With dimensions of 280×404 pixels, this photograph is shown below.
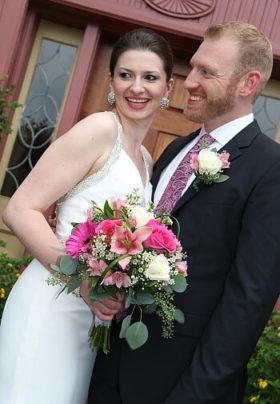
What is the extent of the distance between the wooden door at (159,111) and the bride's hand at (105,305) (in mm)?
3217

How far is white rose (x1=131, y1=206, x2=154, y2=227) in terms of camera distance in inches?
80.0

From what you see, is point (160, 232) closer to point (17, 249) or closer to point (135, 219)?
point (135, 219)

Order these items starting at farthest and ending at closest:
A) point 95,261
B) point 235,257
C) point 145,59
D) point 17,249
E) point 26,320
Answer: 1. point 17,249
2. point 145,59
3. point 26,320
4. point 235,257
5. point 95,261

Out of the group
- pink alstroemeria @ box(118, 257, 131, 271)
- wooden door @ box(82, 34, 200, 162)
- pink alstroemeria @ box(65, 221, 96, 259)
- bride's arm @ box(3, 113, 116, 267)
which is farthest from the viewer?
wooden door @ box(82, 34, 200, 162)

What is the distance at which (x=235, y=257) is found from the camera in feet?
7.36

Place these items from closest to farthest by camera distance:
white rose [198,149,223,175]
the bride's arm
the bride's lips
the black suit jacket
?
the black suit jacket < white rose [198,149,223,175] < the bride's arm < the bride's lips

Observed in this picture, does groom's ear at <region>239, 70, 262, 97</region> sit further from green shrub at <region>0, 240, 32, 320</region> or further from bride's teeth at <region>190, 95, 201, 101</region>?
green shrub at <region>0, 240, 32, 320</region>

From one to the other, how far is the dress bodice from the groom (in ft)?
0.63

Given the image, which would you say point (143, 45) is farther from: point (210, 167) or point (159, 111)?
point (159, 111)

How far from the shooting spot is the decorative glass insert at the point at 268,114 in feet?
17.5

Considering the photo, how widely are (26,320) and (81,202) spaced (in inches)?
21.7

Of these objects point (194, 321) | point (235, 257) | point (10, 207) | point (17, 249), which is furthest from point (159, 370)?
point (17, 249)

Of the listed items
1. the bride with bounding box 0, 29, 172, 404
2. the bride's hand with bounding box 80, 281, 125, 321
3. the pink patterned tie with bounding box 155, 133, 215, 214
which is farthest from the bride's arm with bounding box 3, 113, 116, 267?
the pink patterned tie with bounding box 155, 133, 215, 214

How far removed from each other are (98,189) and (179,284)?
651 millimetres
